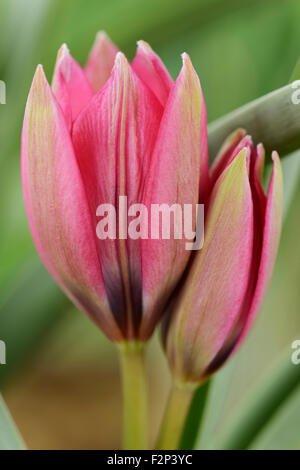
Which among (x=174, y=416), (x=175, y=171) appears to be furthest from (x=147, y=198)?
(x=174, y=416)

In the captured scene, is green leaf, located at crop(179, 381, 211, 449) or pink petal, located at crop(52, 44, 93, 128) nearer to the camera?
pink petal, located at crop(52, 44, 93, 128)

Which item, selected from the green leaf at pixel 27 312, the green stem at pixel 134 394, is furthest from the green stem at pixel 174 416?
the green leaf at pixel 27 312

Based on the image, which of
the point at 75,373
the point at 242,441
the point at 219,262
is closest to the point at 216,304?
the point at 219,262

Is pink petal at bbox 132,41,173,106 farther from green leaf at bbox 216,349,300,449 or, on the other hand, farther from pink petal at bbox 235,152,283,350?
green leaf at bbox 216,349,300,449

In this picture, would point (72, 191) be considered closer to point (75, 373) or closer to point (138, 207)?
point (138, 207)

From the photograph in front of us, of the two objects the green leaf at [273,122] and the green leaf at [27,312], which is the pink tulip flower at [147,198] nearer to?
the green leaf at [273,122]

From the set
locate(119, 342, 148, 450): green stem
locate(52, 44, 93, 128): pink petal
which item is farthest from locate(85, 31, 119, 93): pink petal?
locate(119, 342, 148, 450): green stem

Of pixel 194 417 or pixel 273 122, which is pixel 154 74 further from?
pixel 194 417
